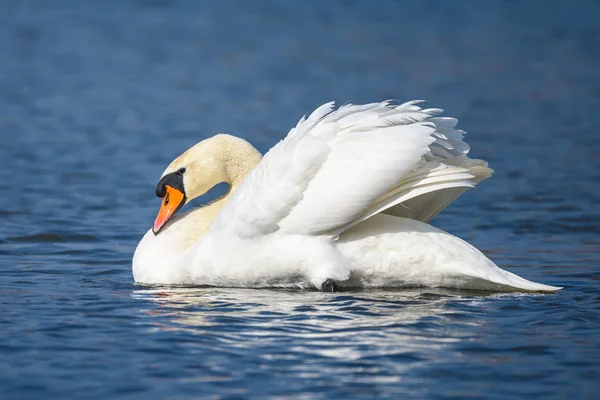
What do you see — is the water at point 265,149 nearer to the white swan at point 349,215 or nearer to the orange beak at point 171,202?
the white swan at point 349,215

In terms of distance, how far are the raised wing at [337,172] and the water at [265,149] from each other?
592 millimetres

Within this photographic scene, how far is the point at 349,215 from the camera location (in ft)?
28.5

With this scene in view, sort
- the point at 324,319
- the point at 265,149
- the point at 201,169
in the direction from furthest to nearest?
the point at 265,149
the point at 201,169
the point at 324,319

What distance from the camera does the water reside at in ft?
22.9

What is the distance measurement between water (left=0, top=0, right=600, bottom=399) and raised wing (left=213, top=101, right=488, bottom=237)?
592 mm

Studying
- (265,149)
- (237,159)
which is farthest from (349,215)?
(265,149)

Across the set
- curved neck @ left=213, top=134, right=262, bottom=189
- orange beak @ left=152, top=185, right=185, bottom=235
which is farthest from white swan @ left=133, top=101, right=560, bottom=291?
curved neck @ left=213, top=134, right=262, bottom=189

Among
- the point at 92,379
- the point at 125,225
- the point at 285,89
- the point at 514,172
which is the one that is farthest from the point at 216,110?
the point at 92,379

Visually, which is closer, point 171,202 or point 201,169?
point 201,169

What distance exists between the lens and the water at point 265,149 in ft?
22.9

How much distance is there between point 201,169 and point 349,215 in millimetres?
1799

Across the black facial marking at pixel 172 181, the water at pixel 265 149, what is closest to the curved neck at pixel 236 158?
the black facial marking at pixel 172 181

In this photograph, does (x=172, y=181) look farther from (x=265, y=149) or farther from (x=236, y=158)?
(x=265, y=149)

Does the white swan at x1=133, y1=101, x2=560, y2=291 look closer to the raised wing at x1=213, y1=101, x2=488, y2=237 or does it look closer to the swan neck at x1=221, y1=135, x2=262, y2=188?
the raised wing at x1=213, y1=101, x2=488, y2=237
